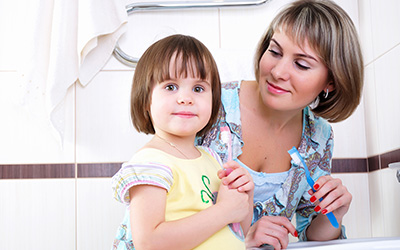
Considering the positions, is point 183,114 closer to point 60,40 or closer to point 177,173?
point 177,173

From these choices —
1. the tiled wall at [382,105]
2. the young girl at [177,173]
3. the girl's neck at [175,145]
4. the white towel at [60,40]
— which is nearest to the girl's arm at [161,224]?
the young girl at [177,173]

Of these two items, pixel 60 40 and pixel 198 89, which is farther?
Answer: pixel 60 40

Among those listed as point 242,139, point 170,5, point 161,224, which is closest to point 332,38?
point 242,139

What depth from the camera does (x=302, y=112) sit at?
1.65 metres

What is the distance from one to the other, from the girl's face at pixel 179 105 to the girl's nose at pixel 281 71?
13.8 inches

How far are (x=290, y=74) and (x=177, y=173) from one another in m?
0.52

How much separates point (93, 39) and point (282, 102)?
0.97 metres

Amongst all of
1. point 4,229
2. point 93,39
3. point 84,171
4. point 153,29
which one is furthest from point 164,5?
point 4,229

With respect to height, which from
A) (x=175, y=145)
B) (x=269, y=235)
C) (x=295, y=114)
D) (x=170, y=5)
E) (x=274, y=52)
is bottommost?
(x=269, y=235)

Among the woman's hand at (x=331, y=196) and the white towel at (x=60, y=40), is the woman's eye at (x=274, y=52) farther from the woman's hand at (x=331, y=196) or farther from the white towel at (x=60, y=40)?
the white towel at (x=60, y=40)

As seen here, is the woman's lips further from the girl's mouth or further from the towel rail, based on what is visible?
the towel rail

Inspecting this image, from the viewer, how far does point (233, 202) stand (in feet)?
3.38

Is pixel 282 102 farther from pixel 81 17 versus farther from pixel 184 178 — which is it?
pixel 81 17

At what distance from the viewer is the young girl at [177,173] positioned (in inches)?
38.1
